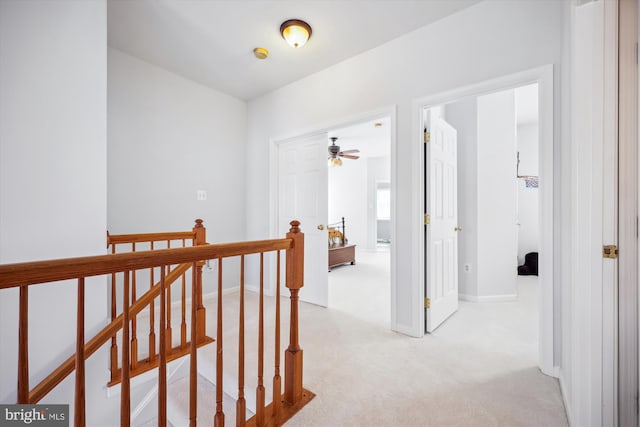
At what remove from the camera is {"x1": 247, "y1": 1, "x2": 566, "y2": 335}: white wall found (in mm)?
1856

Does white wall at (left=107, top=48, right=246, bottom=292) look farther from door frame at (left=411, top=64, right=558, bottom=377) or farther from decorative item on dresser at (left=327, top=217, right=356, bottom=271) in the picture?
door frame at (left=411, top=64, right=558, bottom=377)

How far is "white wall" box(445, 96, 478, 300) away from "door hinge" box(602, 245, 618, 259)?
89.1 inches

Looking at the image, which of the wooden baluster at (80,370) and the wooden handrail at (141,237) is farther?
the wooden handrail at (141,237)

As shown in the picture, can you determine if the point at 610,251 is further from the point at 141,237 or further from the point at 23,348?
the point at 141,237

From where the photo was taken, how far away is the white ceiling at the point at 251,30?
6.93 feet

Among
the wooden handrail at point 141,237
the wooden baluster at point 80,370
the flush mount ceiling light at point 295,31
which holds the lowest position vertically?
the wooden baluster at point 80,370

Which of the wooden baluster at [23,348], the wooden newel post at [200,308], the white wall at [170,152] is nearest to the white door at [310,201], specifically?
the white wall at [170,152]

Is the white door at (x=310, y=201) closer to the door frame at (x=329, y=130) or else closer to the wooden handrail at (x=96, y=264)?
the door frame at (x=329, y=130)

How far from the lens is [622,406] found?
1.08m

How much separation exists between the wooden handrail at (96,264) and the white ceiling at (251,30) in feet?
6.64

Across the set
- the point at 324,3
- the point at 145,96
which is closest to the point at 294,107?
the point at 324,3

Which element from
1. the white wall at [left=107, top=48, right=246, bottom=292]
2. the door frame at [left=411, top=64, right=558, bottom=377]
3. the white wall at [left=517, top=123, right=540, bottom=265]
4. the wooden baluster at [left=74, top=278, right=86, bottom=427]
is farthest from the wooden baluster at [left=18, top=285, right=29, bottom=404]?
the white wall at [left=517, top=123, right=540, bottom=265]

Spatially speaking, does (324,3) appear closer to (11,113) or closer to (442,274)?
(11,113)

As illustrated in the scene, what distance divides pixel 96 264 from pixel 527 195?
249 inches
